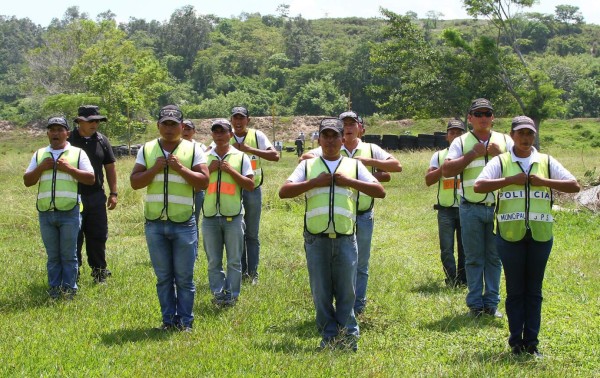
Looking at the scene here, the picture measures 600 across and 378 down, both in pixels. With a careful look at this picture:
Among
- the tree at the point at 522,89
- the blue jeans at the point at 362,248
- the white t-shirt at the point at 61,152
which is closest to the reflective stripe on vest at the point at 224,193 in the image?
the blue jeans at the point at 362,248

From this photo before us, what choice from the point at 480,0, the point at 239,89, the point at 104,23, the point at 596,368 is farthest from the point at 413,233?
the point at 239,89

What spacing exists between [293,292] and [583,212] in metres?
6.66

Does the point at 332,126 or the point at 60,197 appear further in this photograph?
the point at 60,197

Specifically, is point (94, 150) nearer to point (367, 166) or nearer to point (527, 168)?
point (367, 166)

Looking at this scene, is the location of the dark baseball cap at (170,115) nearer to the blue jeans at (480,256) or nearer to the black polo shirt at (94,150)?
the black polo shirt at (94,150)

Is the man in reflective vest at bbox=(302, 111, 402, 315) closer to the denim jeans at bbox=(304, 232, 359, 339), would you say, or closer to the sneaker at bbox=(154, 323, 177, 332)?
the denim jeans at bbox=(304, 232, 359, 339)

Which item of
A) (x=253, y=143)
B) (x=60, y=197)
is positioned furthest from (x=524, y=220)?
(x=60, y=197)

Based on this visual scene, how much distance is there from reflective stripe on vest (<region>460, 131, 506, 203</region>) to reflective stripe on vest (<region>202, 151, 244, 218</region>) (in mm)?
2115

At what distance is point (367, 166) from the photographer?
22.5 ft

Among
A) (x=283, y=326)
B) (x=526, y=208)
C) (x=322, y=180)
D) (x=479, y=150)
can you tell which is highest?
(x=479, y=150)

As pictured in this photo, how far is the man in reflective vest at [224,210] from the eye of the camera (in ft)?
22.9

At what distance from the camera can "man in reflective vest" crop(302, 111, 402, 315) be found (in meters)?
6.69

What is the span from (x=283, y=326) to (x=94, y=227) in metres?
2.90

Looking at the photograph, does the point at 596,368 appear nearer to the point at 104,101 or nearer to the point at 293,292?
the point at 293,292
